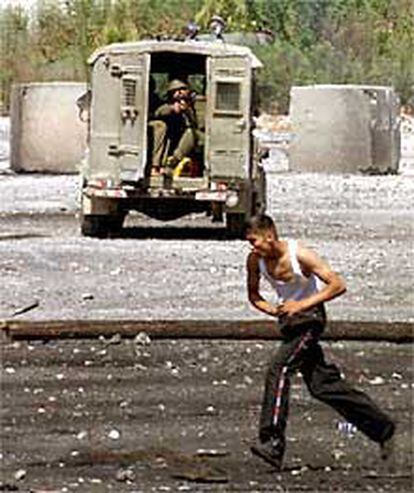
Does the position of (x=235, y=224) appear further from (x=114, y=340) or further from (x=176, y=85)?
(x=114, y=340)

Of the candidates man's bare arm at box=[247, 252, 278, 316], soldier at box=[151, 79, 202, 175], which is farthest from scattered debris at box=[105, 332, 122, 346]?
soldier at box=[151, 79, 202, 175]

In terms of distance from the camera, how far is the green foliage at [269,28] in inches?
2618

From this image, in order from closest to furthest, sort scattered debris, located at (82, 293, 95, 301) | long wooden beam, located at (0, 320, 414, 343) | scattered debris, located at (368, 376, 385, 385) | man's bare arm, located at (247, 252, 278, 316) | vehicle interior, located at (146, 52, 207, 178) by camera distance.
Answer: man's bare arm, located at (247, 252, 278, 316) < scattered debris, located at (368, 376, 385, 385) < long wooden beam, located at (0, 320, 414, 343) < scattered debris, located at (82, 293, 95, 301) < vehicle interior, located at (146, 52, 207, 178)

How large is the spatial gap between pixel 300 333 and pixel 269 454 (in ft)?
2.31

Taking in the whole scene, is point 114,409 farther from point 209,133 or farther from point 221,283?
point 209,133

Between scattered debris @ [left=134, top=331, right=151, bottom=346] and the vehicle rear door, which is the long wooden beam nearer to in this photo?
scattered debris @ [left=134, top=331, right=151, bottom=346]

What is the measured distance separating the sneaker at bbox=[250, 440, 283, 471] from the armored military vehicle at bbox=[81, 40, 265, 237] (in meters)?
13.3

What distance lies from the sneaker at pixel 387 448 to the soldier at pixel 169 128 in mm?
13435

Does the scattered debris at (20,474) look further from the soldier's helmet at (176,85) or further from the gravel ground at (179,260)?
the soldier's helmet at (176,85)

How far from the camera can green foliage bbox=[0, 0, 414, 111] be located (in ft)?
218

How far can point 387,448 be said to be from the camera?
9.46 metres

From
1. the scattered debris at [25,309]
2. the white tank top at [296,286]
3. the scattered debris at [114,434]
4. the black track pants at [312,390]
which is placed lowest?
the scattered debris at [25,309]

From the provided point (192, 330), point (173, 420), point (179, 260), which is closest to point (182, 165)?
point (179, 260)

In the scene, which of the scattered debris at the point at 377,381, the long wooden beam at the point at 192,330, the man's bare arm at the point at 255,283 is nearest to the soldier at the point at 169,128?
the long wooden beam at the point at 192,330
